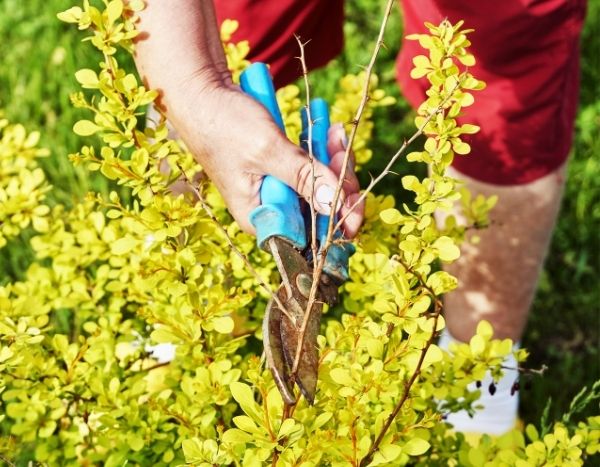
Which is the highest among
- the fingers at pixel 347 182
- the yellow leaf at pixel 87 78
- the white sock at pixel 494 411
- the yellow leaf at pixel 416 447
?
the yellow leaf at pixel 87 78

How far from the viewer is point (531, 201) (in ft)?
6.24

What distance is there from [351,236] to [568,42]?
82 cm

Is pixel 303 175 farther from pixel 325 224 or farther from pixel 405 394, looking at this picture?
pixel 405 394

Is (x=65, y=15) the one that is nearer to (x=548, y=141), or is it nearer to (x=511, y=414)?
(x=548, y=141)

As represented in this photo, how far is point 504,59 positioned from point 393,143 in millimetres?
1170

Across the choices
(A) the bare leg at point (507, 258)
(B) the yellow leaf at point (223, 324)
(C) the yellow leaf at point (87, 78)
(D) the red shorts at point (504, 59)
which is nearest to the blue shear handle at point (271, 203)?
(B) the yellow leaf at point (223, 324)

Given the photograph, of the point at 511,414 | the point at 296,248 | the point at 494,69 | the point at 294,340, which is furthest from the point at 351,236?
the point at 511,414

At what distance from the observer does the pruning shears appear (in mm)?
1079

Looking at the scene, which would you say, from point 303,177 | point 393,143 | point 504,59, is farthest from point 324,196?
point 393,143

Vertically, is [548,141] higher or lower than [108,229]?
lower

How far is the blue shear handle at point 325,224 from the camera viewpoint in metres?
1.23

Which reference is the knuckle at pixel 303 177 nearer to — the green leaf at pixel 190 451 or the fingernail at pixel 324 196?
the fingernail at pixel 324 196

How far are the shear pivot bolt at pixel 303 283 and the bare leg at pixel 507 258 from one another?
846mm

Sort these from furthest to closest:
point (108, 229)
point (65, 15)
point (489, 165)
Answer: point (489, 165), point (108, 229), point (65, 15)
